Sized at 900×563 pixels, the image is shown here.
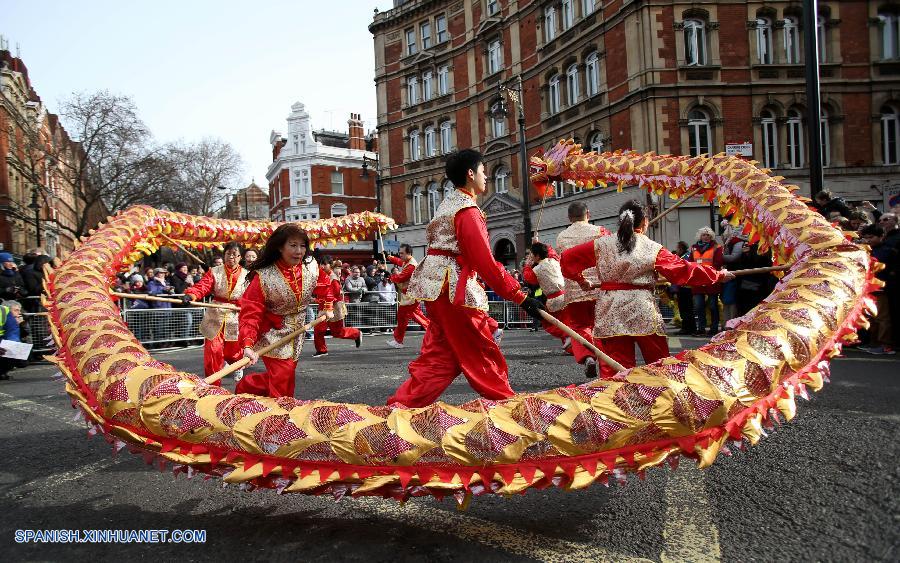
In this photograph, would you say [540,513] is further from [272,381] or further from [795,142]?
[795,142]

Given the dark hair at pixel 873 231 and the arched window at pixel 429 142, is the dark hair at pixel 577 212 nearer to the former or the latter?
the dark hair at pixel 873 231

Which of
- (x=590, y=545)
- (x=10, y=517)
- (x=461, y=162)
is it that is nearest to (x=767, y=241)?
(x=461, y=162)

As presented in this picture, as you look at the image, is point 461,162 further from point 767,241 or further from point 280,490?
point 767,241

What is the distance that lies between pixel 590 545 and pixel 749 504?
937 millimetres

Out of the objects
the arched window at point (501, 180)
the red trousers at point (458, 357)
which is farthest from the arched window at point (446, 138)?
the red trousers at point (458, 357)

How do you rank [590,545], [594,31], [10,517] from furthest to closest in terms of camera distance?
[594,31], [10,517], [590,545]

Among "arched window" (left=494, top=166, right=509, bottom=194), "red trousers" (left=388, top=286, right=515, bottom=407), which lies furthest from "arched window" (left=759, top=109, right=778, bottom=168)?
"red trousers" (left=388, top=286, right=515, bottom=407)

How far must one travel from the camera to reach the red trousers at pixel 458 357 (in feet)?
12.2

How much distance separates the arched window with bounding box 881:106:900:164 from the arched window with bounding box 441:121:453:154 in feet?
66.1

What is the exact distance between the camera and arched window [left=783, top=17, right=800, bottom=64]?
72.8ft

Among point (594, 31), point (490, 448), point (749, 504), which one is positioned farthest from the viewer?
point (594, 31)

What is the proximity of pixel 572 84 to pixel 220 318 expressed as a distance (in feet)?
75.6

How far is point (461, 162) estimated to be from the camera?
402cm

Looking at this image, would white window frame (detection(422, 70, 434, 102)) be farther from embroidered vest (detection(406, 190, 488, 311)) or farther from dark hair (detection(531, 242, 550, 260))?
embroidered vest (detection(406, 190, 488, 311))
